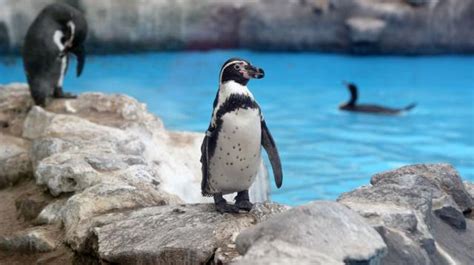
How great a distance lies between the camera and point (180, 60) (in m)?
12.6

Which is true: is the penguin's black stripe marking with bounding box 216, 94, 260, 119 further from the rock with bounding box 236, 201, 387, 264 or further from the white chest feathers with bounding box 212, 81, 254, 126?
the rock with bounding box 236, 201, 387, 264

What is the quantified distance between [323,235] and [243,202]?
79 cm

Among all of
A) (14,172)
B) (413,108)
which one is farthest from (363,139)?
(14,172)

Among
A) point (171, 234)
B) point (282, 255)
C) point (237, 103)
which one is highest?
point (237, 103)

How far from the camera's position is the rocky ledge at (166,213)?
2270mm

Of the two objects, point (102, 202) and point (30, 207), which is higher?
point (102, 202)

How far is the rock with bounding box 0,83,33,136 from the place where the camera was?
5.08m

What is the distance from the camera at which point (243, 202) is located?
2.99 metres

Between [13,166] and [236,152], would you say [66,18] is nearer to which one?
[13,166]

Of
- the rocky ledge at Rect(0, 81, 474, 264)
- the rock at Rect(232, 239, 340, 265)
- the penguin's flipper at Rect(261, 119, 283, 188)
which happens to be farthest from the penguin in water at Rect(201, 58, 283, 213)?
the rock at Rect(232, 239, 340, 265)

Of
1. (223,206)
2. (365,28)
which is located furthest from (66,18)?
(365,28)

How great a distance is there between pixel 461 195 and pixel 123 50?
1020 cm

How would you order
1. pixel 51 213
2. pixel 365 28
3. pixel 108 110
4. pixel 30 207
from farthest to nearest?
pixel 365 28, pixel 108 110, pixel 30 207, pixel 51 213

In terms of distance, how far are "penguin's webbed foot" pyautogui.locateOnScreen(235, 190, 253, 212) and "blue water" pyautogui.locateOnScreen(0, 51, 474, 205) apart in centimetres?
321
